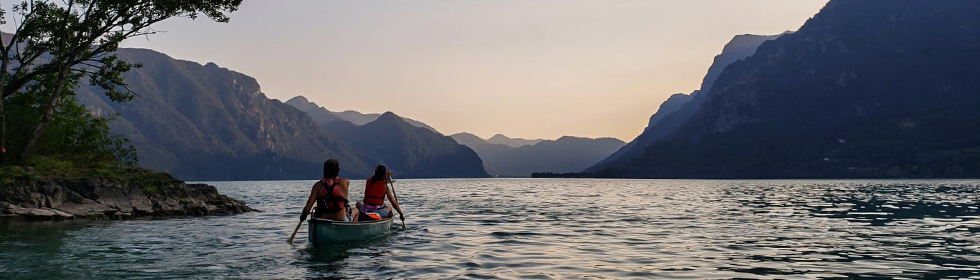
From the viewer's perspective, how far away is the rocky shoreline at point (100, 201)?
3142 centimetres

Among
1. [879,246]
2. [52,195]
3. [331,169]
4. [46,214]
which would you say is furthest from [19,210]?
[879,246]

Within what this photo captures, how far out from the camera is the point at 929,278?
14.1 m

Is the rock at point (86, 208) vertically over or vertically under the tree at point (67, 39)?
under

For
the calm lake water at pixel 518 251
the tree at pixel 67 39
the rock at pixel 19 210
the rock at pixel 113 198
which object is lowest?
the calm lake water at pixel 518 251

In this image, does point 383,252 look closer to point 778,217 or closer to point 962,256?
point 962,256

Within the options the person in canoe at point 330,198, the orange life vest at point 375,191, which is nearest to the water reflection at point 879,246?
the person in canoe at point 330,198

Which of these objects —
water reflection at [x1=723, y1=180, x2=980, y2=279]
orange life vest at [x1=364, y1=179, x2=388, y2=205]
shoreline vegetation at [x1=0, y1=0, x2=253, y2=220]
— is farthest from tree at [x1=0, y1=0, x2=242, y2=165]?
water reflection at [x1=723, y1=180, x2=980, y2=279]

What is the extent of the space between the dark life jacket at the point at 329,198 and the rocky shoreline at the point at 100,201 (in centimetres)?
1934

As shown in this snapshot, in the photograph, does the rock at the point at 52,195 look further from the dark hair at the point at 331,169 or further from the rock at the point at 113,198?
the dark hair at the point at 331,169

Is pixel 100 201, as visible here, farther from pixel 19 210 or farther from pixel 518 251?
pixel 518 251

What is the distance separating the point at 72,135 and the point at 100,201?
30.6ft

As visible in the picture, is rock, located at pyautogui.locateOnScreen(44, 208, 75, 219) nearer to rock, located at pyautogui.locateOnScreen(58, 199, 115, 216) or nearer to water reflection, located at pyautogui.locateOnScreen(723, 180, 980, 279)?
rock, located at pyautogui.locateOnScreen(58, 199, 115, 216)

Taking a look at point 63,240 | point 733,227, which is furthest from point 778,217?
point 63,240

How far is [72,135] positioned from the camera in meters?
41.2
